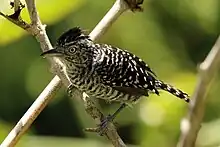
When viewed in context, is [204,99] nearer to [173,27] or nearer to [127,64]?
[127,64]

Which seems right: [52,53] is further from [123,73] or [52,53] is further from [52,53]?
[123,73]

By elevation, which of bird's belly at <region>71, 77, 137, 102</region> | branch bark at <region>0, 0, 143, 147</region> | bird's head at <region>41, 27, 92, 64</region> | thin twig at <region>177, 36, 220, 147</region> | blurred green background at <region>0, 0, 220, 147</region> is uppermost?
thin twig at <region>177, 36, 220, 147</region>

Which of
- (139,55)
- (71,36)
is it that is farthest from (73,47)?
(139,55)

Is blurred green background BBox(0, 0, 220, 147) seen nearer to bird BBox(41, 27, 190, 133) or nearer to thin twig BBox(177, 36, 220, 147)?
bird BBox(41, 27, 190, 133)

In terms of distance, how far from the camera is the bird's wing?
1660 millimetres

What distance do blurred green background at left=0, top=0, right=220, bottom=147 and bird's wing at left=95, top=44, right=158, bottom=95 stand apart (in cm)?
21

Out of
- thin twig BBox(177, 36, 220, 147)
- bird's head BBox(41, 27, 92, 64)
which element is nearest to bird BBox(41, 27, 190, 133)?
bird's head BBox(41, 27, 92, 64)

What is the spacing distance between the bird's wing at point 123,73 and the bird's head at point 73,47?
2.2 inches

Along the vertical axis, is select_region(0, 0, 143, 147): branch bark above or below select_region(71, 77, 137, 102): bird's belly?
above

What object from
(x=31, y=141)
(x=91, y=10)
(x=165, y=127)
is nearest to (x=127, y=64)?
(x=165, y=127)

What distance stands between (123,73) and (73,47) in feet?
0.58

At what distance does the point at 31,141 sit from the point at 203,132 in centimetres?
74

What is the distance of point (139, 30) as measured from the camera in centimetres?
240

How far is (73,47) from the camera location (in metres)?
1.60
